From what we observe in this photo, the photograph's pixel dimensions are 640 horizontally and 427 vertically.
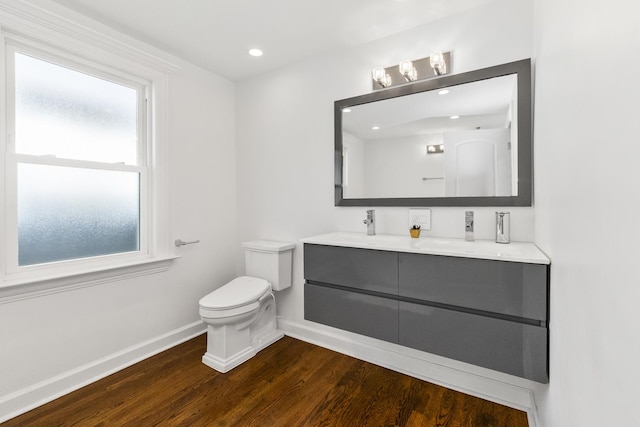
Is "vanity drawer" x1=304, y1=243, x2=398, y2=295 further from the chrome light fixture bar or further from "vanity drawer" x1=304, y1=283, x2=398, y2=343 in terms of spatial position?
the chrome light fixture bar

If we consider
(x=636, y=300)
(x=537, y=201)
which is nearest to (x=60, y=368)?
(x=636, y=300)

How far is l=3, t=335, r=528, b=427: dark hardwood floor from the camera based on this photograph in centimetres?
165

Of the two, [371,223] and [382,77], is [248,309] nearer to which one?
[371,223]

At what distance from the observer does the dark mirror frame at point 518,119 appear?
5.61ft

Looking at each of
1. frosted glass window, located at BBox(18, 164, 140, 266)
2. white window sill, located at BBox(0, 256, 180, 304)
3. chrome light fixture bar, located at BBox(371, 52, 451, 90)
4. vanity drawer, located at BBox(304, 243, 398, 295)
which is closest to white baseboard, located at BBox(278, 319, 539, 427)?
vanity drawer, located at BBox(304, 243, 398, 295)

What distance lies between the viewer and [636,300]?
1.48 ft

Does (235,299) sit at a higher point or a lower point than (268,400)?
higher

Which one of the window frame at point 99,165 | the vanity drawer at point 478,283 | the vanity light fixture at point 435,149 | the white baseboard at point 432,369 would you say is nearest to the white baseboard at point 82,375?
the window frame at point 99,165

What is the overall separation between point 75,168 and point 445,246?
2.44 metres

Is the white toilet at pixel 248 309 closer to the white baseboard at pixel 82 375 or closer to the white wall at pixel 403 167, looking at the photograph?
the white baseboard at pixel 82 375

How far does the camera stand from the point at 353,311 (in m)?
1.90

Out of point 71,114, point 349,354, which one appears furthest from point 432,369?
point 71,114

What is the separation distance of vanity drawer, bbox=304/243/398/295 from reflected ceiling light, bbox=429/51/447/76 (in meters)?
1.25

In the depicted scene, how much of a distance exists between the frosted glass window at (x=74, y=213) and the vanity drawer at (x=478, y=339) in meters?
2.12
